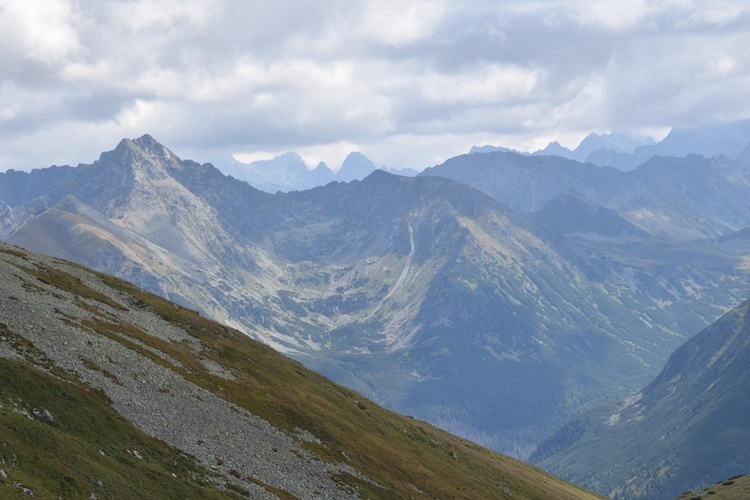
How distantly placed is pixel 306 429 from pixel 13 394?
44121 mm

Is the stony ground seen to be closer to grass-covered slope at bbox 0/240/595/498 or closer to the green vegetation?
grass-covered slope at bbox 0/240/595/498

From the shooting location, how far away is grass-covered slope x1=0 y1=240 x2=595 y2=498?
64375 millimetres

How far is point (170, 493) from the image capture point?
215 ft

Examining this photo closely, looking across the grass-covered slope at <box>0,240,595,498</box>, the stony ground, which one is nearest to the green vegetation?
the grass-covered slope at <box>0,240,595,498</box>

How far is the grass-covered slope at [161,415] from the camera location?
64.4 metres

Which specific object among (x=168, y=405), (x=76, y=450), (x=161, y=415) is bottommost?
(x=76, y=450)

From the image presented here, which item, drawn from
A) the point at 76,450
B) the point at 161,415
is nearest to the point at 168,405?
the point at 161,415

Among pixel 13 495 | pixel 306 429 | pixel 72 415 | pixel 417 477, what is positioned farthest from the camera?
pixel 417 477

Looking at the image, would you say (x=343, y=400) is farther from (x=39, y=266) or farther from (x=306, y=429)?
(x=39, y=266)

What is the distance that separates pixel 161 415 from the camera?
8231cm

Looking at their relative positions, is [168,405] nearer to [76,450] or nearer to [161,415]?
[161,415]

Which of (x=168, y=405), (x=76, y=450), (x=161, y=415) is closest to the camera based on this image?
(x=76, y=450)

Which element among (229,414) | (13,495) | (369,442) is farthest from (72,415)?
(369,442)

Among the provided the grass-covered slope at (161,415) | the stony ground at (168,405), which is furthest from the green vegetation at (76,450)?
the stony ground at (168,405)
